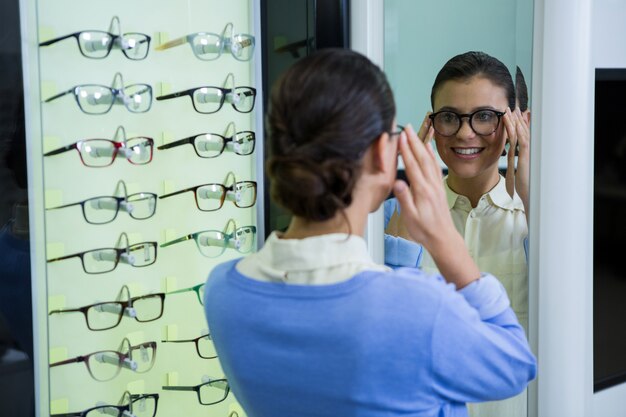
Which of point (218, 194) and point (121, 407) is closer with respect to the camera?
point (121, 407)

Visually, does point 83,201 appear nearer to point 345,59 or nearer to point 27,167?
point 27,167

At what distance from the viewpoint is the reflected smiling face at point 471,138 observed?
132 cm

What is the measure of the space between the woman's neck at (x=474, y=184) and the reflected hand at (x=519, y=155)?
3 centimetres

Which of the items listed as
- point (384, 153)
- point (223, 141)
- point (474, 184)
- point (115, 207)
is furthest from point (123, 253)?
point (384, 153)

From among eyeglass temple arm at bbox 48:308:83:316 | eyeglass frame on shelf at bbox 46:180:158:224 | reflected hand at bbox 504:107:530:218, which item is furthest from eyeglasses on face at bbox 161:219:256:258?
reflected hand at bbox 504:107:530:218

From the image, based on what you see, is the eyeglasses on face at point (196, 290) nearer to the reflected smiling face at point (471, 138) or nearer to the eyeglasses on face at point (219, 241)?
the eyeglasses on face at point (219, 241)

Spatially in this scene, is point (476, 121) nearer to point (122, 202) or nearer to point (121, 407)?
point (122, 202)

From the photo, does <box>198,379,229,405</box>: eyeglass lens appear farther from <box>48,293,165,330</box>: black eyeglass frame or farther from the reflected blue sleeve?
the reflected blue sleeve

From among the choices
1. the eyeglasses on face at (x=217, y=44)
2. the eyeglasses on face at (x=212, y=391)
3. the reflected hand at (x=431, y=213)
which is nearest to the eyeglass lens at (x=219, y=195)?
the eyeglasses on face at (x=217, y=44)

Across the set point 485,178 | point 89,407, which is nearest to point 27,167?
point 89,407

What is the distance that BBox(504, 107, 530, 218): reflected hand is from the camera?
1.30 metres

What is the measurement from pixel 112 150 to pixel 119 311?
290mm

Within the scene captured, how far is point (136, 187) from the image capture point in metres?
1.49

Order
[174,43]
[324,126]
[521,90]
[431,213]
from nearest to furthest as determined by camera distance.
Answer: [324,126], [431,213], [521,90], [174,43]
